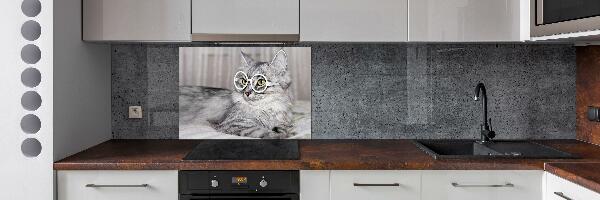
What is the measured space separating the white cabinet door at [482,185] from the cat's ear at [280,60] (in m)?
1.02

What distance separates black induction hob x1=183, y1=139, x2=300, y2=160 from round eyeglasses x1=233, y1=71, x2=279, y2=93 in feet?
0.95

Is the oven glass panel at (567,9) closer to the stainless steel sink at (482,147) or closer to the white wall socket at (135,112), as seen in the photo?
the stainless steel sink at (482,147)

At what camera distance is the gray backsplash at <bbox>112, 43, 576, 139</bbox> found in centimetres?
304

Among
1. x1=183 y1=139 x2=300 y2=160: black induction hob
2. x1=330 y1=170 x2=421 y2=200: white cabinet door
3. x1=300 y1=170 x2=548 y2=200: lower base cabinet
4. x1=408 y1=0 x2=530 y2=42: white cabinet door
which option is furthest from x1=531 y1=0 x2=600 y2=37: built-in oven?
x1=183 y1=139 x2=300 y2=160: black induction hob

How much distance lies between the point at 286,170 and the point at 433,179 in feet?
1.98

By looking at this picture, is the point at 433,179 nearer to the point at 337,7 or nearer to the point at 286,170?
the point at 286,170

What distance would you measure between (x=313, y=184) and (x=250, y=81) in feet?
2.85

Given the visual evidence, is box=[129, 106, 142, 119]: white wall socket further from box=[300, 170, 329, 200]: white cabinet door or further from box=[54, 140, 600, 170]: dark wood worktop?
box=[300, 170, 329, 200]: white cabinet door

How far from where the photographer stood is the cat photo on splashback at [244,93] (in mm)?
3021

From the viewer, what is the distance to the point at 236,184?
233 centimetres

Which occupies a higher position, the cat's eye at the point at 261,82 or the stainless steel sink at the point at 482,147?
the cat's eye at the point at 261,82

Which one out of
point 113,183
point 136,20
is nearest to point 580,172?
point 113,183

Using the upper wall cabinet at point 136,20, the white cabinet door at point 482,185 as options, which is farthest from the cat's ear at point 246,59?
the white cabinet door at point 482,185

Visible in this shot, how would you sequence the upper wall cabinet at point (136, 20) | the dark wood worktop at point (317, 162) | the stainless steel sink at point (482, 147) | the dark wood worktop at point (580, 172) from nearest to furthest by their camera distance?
the dark wood worktop at point (580, 172), the dark wood worktop at point (317, 162), the upper wall cabinet at point (136, 20), the stainless steel sink at point (482, 147)
